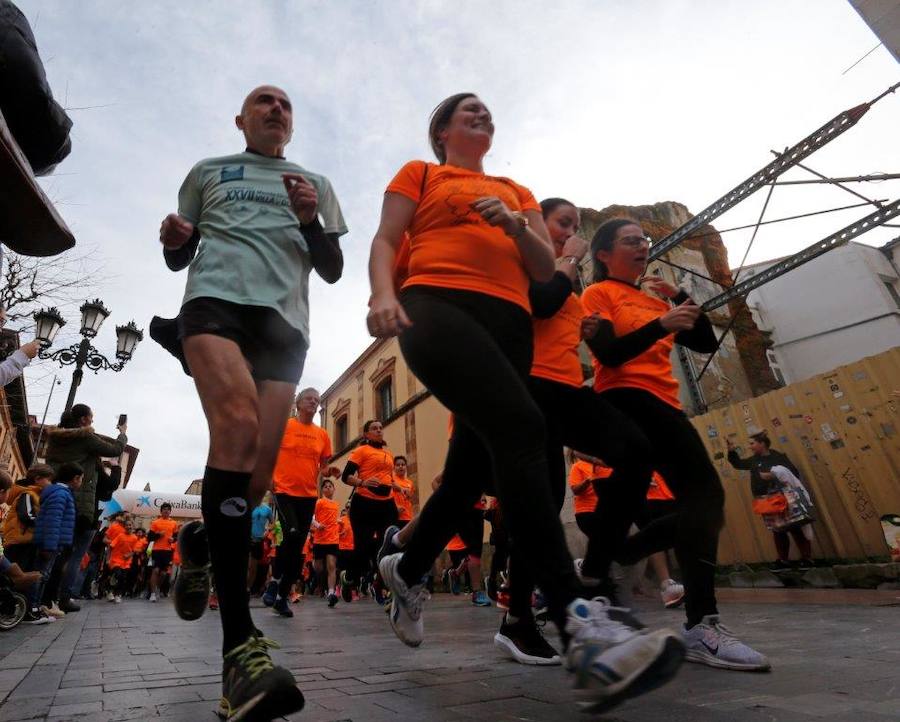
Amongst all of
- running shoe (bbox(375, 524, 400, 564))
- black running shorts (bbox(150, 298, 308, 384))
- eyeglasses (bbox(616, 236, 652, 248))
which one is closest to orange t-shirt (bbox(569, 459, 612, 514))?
eyeglasses (bbox(616, 236, 652, 248))

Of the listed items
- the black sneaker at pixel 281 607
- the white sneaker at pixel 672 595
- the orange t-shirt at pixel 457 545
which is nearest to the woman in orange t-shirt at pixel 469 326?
the black sneaker at pixel 281 607

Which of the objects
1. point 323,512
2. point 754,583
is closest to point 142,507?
point 323,512

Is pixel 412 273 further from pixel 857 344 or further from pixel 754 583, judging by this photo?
pixel 857 344

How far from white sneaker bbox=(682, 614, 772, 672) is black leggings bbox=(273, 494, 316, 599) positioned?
11.8 feet

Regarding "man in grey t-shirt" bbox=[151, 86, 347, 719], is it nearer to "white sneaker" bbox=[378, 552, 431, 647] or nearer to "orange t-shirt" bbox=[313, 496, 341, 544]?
"white sneaker" bbox=[378, 552, 431, 647]

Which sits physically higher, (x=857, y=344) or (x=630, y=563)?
(x=857, y=344)

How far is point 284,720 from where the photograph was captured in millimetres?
1419

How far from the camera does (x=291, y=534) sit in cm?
503

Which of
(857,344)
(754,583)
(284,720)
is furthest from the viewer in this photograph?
(857,344)

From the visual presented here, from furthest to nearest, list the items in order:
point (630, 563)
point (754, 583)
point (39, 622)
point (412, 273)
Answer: point (754, 583) → point (39, 622) → point (630, 563) → point (412, 273)

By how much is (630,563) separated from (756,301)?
811 inches

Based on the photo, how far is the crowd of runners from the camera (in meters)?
Result: 1.36

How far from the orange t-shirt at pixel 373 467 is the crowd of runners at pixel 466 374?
169 inches

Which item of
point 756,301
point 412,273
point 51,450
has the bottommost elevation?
point 412,273
